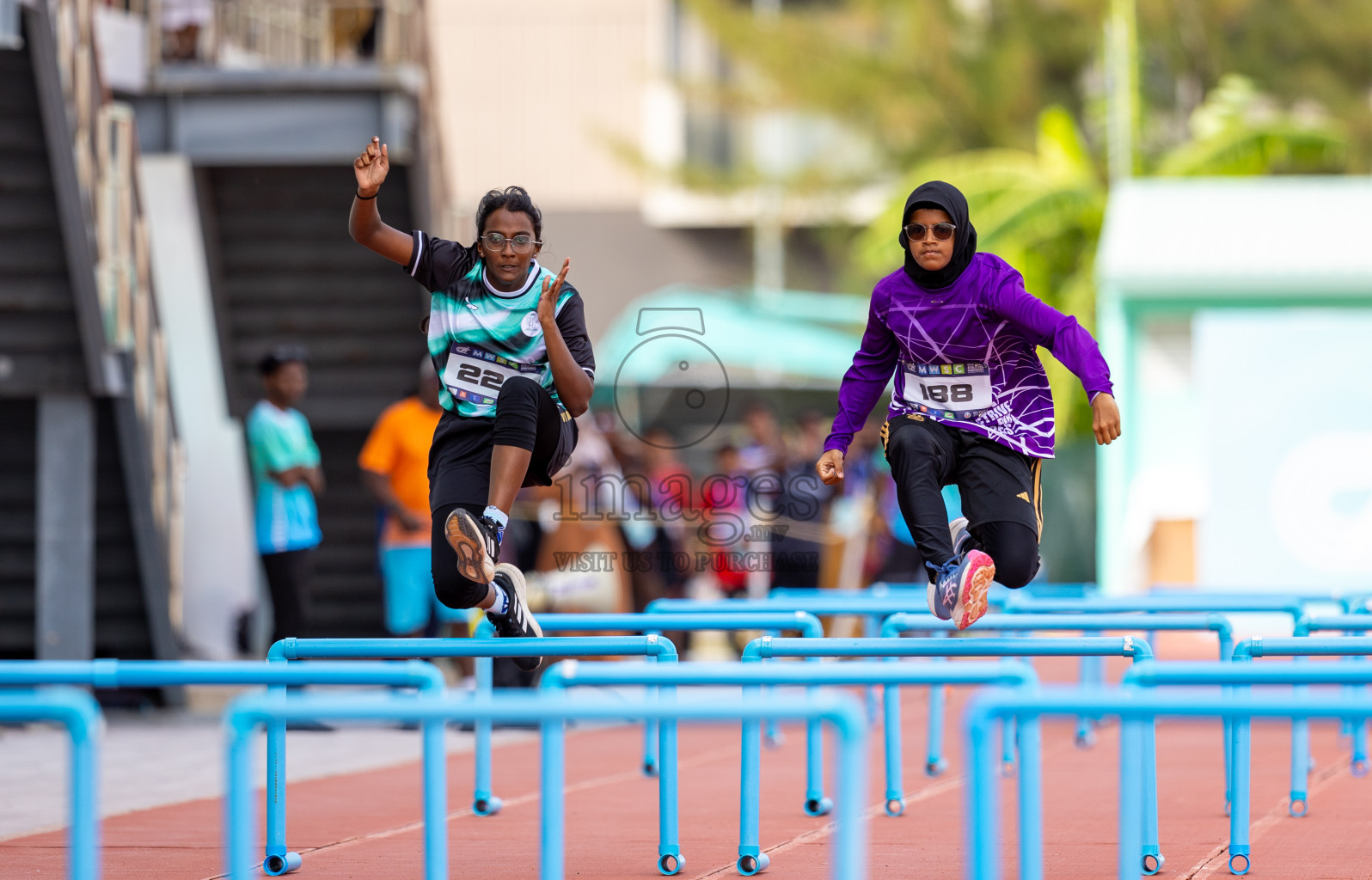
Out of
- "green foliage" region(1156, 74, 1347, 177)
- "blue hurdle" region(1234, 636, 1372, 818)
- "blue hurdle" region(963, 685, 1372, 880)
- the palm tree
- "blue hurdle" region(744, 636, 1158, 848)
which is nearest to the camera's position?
"blue hurdle" region(963, 685, 1372, 880)

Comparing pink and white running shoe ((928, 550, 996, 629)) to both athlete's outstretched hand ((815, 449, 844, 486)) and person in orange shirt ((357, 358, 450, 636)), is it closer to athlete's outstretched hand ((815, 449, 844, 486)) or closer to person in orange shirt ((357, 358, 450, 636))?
athlete's outstretched hand ((815, 449, 844, 486))

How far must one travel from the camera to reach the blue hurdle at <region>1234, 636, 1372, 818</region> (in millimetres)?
5168

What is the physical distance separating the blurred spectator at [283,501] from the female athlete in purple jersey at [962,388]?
14.7 feet

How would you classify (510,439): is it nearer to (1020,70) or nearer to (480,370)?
(480,370)

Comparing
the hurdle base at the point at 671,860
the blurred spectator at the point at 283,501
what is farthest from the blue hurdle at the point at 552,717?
the blurred spectator at the point at 283,501

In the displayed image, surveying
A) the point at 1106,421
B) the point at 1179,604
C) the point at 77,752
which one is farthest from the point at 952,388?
the point at 77,752

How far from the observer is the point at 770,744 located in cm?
1004

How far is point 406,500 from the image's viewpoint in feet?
34.9

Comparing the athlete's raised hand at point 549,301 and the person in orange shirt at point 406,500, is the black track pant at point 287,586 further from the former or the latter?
the athlete's raised hand at point 549,301

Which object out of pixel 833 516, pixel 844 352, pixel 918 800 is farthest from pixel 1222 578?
pixel 844 352

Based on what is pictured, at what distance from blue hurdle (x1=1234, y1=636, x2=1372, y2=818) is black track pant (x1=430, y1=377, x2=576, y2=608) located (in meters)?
2.31

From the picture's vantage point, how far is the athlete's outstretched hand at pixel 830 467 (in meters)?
6.27

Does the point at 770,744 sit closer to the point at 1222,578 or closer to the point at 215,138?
the point at 1222,578

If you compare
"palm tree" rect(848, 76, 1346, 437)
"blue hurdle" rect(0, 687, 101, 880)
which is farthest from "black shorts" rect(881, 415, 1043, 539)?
"palm tree" rect(848, 76, 1346, 437)
